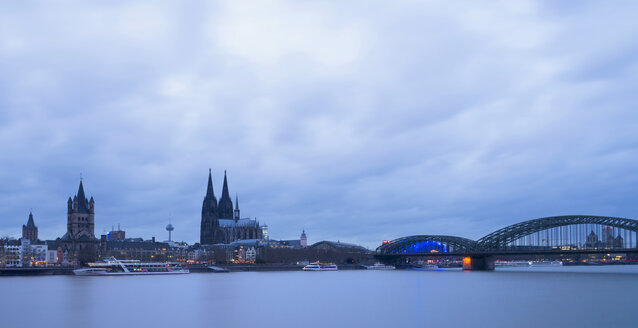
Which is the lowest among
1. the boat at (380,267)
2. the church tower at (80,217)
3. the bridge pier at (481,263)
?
the boat at (380,267)

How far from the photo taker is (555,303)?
46.9m

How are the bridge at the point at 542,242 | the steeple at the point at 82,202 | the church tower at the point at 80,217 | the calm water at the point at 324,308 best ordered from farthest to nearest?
the steeple at the point at 82,202
the church tower at the point at 80,217
the bridge at the point at 542,242
the calm water at the point at 324,308

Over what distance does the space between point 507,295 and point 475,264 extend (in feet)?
240

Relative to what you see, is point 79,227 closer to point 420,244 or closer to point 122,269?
point 122,269

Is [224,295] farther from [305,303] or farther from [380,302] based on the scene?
[380,302]

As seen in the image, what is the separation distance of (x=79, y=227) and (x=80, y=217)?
2.50m

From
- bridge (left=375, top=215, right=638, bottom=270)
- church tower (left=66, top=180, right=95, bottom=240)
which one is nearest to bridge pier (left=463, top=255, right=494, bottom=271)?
bridge (left=375, top=215, right=638, bottom=270)

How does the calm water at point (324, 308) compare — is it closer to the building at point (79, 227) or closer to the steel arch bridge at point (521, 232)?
the steel arch bridge at point (521, 232)

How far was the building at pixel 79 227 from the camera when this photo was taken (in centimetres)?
15825

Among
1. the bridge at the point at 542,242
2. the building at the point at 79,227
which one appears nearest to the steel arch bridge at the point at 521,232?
the bridge at the point at 542,242

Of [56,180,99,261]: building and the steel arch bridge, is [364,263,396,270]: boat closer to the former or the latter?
the steel arch bridge

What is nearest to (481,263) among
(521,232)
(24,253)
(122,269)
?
(521,232)

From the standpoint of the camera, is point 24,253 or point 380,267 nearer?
point 380,267

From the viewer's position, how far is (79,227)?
16312 cm
